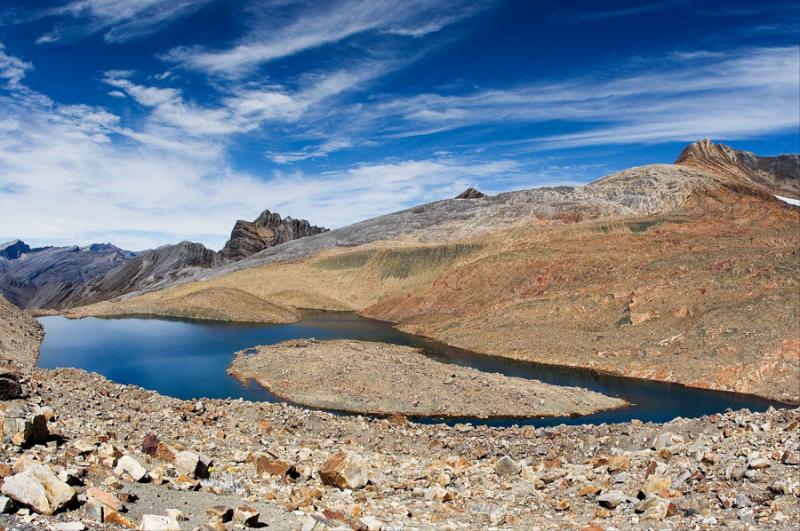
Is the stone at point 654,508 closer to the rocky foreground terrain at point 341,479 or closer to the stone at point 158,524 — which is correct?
the rocky foreground terrain at point 341,479

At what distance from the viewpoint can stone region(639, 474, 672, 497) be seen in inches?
517

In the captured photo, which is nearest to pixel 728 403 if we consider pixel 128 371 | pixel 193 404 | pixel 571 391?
pixel 571 391

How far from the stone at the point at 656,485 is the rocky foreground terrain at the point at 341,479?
0.04 meters

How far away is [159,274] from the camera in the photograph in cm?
16375

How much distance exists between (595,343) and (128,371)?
140ft

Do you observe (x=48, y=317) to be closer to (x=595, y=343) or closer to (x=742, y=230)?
(x=595, y=343)

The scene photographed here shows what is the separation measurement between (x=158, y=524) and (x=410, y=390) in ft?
94.3

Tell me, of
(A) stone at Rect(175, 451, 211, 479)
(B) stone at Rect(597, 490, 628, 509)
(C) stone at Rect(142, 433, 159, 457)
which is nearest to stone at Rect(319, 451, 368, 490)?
(A) stone at Rect(175, 451, 211, 479)

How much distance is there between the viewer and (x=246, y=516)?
10.1 metres

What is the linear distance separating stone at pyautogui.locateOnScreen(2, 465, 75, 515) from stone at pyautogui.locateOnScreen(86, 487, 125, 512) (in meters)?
0.51

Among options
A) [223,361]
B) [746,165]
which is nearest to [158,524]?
[223,361]

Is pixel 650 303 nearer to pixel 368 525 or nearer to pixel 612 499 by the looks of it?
pixel 612 499

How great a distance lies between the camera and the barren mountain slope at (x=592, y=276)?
156ft

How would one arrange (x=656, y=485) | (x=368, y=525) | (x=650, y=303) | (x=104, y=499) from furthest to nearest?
(x=650, y=303) < (x=656, y=485) < (x=368, y=525) < (x=104, y=499)
